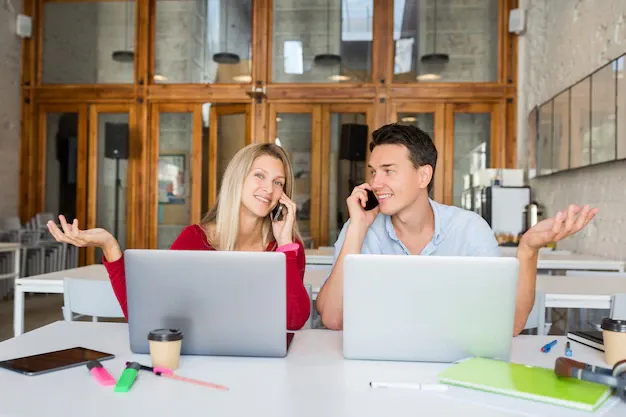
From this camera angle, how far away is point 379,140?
2.38m

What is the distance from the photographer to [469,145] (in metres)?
7.64

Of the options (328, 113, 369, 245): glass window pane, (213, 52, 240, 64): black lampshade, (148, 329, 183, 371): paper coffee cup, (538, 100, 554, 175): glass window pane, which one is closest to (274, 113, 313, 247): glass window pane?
(328, 113, 369, 245): glass window pane

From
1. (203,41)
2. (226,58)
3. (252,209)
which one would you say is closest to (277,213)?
(252,209)

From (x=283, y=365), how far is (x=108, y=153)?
6924 millimetres

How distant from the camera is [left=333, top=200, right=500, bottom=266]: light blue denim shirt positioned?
227 centimetres

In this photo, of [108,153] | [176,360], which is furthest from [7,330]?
[176,360]

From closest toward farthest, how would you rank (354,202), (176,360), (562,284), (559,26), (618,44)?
1. (176,360)
2. (354,202)
3. (562,284)
4. (618,44)
5. (559,26)

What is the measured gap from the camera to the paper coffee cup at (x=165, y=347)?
53.8 inches

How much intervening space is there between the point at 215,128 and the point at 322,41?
178cm

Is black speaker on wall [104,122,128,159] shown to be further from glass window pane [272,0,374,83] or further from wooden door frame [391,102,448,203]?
wooden door frame [391,102,448,203]

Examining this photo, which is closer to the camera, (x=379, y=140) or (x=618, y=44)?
(x=379, y=140)

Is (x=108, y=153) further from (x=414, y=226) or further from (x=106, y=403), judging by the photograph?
(x=106, y=403)

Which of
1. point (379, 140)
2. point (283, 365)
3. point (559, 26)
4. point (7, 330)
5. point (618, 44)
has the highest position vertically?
point (559, 26)

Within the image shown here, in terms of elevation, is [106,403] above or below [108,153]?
below
